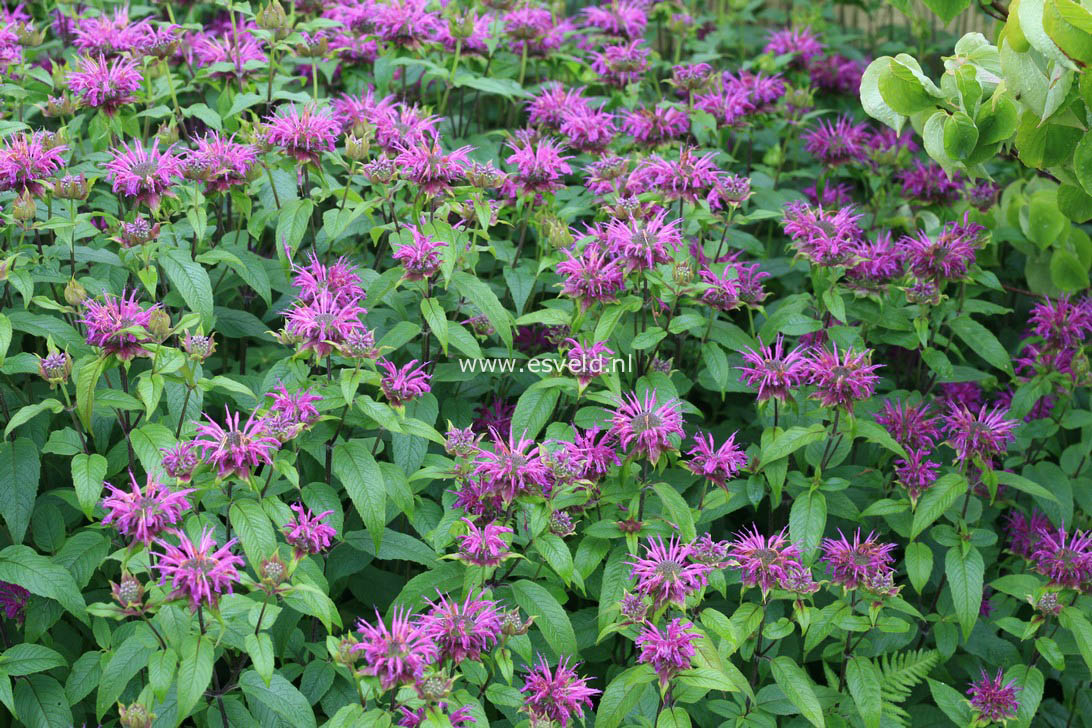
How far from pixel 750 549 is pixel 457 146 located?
4.91 feet

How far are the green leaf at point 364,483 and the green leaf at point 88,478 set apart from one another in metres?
0.44

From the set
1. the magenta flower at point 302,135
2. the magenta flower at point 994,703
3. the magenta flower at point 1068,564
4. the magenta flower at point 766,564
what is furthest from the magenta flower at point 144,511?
the magenta flower at point 1068,564

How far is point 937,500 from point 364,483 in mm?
1198

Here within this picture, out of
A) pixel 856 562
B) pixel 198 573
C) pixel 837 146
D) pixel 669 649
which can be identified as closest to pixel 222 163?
pixel 198 573

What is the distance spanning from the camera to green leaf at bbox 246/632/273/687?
5.47 feet

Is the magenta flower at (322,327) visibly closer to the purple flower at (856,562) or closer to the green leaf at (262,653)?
the green leaf at (262,653)

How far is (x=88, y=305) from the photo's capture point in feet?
6.57

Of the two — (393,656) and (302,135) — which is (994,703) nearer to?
(393,656)

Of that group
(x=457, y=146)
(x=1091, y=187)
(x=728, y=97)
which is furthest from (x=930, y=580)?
(x=457, y=146)

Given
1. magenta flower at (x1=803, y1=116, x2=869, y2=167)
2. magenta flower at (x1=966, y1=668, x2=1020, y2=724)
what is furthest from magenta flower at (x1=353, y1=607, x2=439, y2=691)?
magenta flower at (x1=803, y1=116, x2=869, y2=167)

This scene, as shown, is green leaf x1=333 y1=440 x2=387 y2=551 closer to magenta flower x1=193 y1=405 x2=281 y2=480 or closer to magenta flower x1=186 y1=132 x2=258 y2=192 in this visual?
magenta flower x1=193 y1=405 x2=281 y2=480

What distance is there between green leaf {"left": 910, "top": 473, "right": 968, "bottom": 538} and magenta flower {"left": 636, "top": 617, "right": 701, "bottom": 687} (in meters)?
0.66

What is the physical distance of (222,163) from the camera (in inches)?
90.4

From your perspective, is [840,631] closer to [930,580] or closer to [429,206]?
[930,580]
